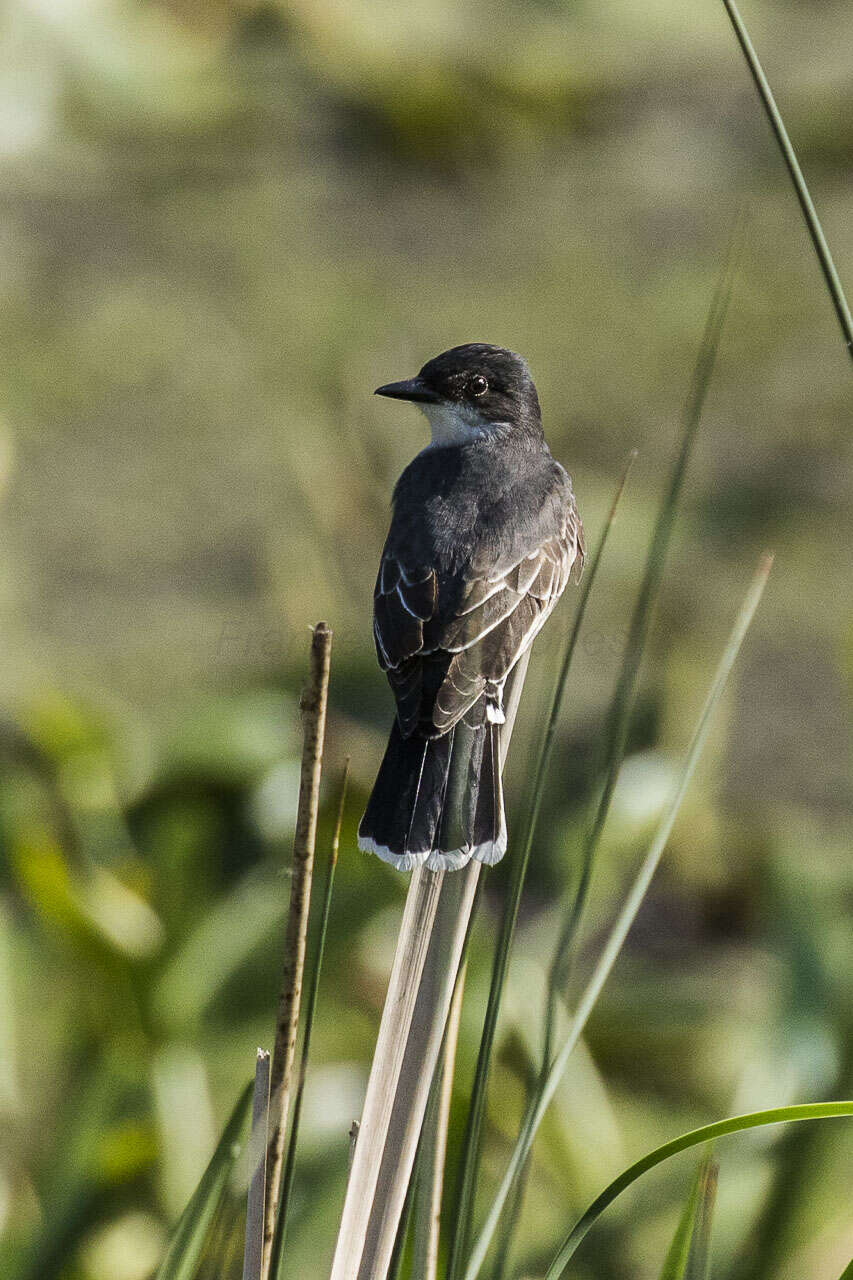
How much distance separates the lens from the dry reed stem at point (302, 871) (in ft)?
1.86

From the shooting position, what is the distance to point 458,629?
91 cm

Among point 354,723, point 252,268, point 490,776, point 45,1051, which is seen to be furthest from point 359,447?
point 252,268

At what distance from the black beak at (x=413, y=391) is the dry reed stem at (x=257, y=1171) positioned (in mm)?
556

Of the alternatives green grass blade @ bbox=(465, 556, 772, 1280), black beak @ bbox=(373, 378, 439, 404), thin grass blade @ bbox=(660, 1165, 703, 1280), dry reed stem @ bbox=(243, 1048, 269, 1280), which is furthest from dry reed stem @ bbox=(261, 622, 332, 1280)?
black beak @ bbox=(373, 378, 439, 404)

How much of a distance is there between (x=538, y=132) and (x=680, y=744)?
7.84 ft

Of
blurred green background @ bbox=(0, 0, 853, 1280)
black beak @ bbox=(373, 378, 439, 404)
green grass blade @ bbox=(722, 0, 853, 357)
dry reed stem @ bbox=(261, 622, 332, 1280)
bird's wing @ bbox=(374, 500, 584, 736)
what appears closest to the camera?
dry reed stem @ bbox=(261, 622, 332, 1280)

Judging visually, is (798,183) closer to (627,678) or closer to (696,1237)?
(627,678)

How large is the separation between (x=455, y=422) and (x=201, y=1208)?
65 centimetres

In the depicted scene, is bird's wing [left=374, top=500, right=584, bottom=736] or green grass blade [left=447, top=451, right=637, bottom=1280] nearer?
green grass blade [left=447, top=451, right=637, bottom=1280]

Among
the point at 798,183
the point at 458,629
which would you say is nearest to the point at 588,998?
the point at 458,629

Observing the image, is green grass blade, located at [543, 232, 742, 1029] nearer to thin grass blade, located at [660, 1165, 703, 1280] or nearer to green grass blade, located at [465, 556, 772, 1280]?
green grass blade, located at [465, 556, 772, 1280]

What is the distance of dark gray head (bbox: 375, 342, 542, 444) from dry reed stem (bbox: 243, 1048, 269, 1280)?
572 millimetres

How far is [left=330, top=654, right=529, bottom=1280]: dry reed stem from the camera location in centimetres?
64

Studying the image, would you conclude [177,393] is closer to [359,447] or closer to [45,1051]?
[359,447]
